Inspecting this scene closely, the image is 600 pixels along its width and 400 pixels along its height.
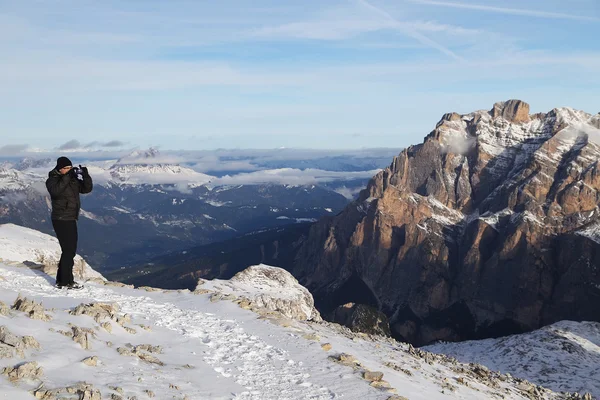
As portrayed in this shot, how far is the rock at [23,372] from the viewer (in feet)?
66.5

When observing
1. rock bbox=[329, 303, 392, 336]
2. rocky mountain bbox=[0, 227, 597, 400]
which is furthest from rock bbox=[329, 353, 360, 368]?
rock bbox=[329, 303, 392, 336]

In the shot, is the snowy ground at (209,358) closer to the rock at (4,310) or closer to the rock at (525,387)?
the rock at (525,387)

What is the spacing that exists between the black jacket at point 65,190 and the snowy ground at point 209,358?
5202 mm

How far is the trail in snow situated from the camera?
82.4ft

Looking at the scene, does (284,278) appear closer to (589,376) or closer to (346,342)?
(589,376)

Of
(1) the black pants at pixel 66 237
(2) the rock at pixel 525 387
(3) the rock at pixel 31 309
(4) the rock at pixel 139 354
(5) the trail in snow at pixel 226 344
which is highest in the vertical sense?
(1) the black pants at pixel 66 237

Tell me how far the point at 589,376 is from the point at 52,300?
117 m

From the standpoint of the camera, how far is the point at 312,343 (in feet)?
109

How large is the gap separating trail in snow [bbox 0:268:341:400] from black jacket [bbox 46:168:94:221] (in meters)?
5.39

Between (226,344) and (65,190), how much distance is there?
42.7ft

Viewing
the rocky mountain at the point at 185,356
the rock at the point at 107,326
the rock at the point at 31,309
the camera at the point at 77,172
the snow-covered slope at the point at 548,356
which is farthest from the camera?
the snow-covered slope at the point at 548,356

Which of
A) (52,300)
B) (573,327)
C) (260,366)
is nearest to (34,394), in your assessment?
(260,366)

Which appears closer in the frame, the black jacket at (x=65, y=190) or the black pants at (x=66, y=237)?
the black jacket at (x=65, y=190)

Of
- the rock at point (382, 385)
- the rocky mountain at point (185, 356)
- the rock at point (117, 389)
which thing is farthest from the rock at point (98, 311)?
the rock at point (382, 385)
